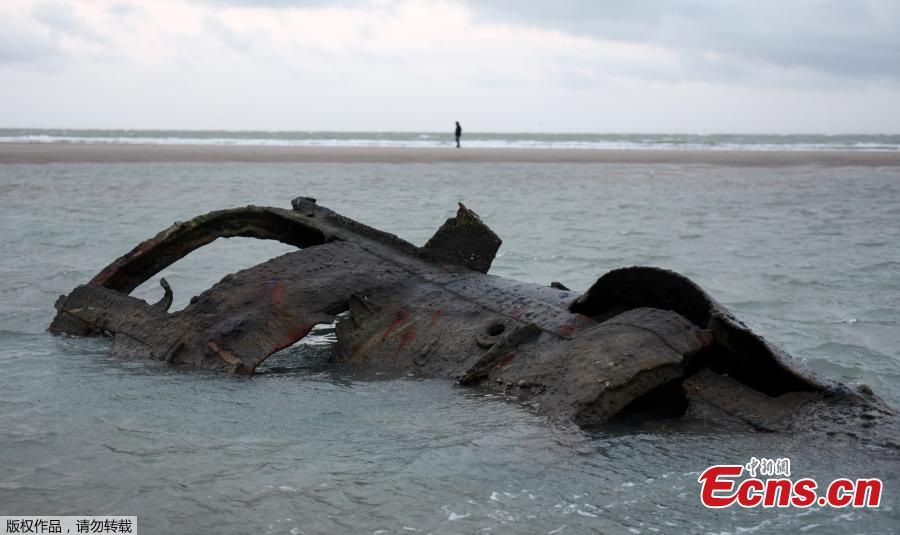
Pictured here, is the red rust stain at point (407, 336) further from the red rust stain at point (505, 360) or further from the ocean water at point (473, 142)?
the ocean water at point (473, 142)

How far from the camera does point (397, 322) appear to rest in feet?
19.0

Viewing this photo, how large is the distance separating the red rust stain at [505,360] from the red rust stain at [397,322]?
2.95 feet

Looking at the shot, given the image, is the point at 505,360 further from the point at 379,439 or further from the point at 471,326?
the point at 379,439

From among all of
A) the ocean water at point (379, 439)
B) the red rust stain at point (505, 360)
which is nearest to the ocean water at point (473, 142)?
the ocean water at point (379, 439)

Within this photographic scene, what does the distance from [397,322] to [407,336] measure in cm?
15

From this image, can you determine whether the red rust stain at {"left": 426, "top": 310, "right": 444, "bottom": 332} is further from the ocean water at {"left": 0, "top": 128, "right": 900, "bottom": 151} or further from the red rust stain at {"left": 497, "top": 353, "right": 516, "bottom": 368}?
the ocean water at {"left": 0, "top": 128, "right": 900, "bottom": 151}

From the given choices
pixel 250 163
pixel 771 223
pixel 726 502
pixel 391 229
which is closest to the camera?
pixel 726 502

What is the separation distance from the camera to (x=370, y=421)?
464cm

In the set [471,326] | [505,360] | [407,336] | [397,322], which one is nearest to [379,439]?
[505,360]

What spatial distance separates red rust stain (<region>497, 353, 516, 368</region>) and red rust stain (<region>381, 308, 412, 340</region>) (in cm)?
90

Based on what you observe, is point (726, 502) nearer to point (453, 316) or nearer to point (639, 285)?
point (639, 285)

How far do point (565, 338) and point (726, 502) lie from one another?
1.45 metres

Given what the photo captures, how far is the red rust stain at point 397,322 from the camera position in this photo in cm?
577

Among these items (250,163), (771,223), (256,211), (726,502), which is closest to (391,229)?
(771,223)
